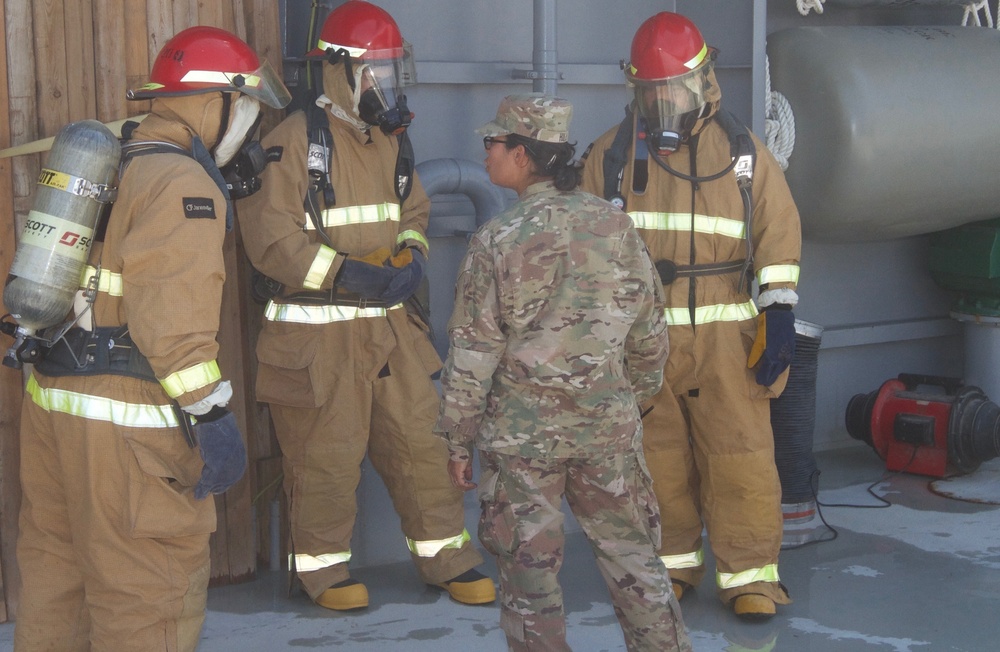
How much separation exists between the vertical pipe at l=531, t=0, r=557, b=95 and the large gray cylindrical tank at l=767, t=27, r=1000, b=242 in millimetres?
1232

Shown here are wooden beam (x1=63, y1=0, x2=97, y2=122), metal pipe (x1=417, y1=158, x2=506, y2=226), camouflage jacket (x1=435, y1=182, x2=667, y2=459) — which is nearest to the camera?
camouflage jacket (x1=435, y1=182, x2=667, y2=459)

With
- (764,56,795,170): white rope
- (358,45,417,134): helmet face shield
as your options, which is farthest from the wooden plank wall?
(764,56,795,170): white rope

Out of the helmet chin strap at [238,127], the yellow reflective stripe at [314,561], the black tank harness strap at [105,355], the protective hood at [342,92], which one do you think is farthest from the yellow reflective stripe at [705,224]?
the black tank harness strap at [105,355]

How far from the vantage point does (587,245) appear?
2.94 metres

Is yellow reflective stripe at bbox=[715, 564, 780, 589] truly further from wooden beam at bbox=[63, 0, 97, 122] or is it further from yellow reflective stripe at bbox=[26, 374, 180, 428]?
wooden beam at bbox=[63, 0, 97, 122]

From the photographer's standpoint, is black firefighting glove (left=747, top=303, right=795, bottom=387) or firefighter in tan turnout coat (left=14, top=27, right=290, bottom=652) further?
black firefighting glove (left=747, top=303, right=795, bottom=387)

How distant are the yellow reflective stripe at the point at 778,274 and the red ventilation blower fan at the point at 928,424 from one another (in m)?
1.89

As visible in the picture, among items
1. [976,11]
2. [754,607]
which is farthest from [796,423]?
[976,11]

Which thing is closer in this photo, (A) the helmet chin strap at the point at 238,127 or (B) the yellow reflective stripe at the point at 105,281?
(B) the yellow reflective stripe at the point at 105,281

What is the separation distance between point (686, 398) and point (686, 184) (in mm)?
750

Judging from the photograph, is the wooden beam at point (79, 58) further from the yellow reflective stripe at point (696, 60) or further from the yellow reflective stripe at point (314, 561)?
the yellow reflective stripe at point (696, 60)

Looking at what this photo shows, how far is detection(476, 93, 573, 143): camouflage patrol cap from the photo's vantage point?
3.03 metres

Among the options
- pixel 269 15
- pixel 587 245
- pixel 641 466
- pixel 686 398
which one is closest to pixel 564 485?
pixel 641 466

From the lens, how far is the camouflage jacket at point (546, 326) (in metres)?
2.93
